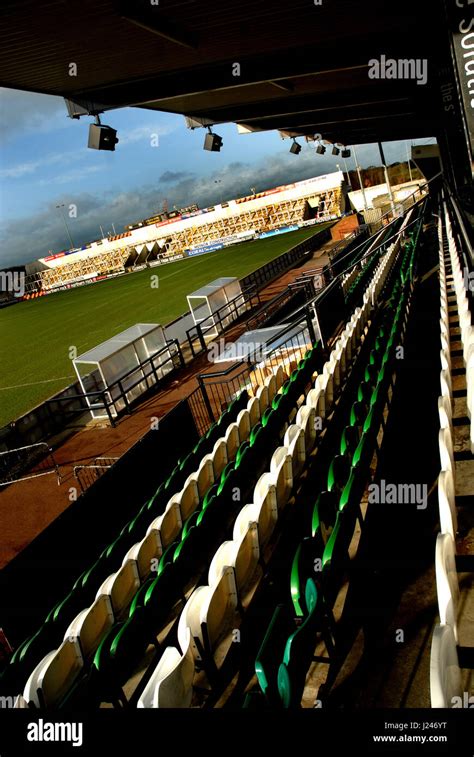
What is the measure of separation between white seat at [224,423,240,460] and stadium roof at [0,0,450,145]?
5.06 metres

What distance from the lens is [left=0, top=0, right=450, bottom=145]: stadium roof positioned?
5.68 m

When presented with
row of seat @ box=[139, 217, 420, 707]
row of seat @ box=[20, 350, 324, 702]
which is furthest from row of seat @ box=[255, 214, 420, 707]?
row of seat @ box=[20, 350, 324, 702]

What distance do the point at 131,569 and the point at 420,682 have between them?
2920 millimetres

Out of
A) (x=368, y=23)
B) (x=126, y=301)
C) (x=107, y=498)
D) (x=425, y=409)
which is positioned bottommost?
(x=107, y=498)

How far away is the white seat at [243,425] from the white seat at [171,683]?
4.18 metres

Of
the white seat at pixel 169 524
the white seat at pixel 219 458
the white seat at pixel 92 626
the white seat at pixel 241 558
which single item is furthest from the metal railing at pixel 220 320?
the white seat at pixel 241 558

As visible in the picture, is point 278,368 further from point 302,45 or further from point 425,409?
point 302,45

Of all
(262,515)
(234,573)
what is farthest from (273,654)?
(262,515)

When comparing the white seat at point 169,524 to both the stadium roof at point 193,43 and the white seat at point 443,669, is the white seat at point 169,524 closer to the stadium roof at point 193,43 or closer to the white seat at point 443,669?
the white seat at point 443,669

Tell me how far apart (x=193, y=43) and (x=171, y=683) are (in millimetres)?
7778

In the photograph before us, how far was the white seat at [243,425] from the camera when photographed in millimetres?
7074

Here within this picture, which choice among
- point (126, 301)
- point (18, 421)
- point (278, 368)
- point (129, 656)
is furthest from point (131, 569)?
point (126, 301)

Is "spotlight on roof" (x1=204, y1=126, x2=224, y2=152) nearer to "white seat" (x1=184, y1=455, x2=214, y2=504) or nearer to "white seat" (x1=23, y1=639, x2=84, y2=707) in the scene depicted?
"white seat" (x1=184, y1=455, x2=214, y2=504)

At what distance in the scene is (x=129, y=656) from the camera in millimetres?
3389
